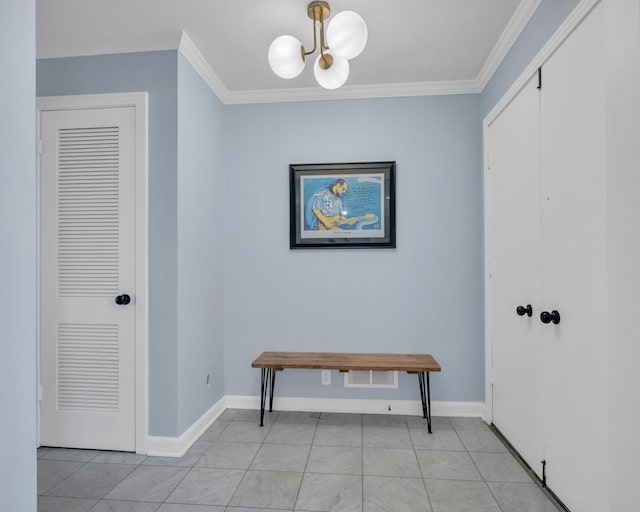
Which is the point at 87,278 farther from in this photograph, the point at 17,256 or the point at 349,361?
the point at 349,361

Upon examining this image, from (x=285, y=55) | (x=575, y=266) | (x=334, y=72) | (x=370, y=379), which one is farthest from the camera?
(x=370, y=379)

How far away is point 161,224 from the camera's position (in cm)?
238

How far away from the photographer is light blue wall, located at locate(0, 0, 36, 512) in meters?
0.92

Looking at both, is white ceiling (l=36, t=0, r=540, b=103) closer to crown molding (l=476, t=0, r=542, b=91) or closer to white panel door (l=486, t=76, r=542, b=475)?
crown molding (l=476, t=0, r=542, b=91)

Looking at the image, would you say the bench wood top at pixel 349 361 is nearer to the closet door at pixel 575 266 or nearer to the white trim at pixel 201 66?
the closet door at pixel 575 266

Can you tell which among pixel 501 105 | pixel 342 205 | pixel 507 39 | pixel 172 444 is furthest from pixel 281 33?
pixel 172 444

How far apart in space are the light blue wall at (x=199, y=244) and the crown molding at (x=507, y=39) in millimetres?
2049

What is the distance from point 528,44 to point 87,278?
3017 mm

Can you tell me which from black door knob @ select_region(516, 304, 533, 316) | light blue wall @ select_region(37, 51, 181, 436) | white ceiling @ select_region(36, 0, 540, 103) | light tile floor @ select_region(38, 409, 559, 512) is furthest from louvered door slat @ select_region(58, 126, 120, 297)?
black door knob @ select_region(516, 304, 533, 316)

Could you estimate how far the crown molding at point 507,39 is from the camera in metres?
2.04

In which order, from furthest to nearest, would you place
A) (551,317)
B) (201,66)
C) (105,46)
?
(201,66)
(105,46)
(551,317)

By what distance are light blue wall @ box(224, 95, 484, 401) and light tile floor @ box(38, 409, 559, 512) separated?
0.49m

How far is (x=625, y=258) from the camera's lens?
119cm

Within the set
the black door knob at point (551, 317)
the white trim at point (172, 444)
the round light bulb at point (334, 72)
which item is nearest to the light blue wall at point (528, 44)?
the round light bulb at point (334, 72)
